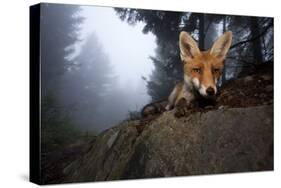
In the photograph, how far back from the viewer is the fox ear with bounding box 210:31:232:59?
8.12m

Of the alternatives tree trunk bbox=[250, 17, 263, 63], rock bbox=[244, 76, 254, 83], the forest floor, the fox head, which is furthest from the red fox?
tree trunk bbox=[250, 17, 263, 63]

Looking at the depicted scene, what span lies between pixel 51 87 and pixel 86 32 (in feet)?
2.68

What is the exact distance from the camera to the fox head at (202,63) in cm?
783

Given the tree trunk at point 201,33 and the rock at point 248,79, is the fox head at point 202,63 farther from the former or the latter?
the rock at point 248,79

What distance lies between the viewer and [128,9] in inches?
299

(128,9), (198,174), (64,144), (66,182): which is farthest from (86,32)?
(198,174)

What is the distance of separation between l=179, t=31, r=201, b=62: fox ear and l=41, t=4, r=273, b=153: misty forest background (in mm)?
72

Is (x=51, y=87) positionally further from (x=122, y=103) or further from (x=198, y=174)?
(x=198, y=174)

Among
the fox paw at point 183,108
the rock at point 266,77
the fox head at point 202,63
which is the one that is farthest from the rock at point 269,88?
the fox paw at point 183,108

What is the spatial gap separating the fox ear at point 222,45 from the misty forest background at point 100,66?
0.07 metres

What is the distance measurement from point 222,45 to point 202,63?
0.49 metres

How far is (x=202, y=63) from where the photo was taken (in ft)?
25.9

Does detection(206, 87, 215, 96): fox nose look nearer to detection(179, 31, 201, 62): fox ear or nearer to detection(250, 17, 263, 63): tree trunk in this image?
detection(179, 31, 201, 62): fox ear

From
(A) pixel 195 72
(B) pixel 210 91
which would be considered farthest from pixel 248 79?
(A) pixel 195 72
